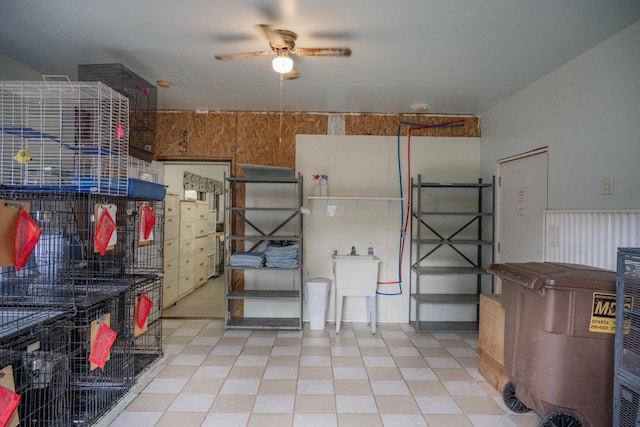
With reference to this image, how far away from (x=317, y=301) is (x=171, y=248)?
2305 mm

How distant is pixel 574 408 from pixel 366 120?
133 inches

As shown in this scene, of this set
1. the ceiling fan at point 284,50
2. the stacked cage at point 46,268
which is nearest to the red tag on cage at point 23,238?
the stacked cage at point 46,268

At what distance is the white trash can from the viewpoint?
3.99 metres

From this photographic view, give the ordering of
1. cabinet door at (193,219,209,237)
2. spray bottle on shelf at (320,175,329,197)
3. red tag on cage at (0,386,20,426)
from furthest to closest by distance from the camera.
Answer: cabinet door at (193,219,209,237)
spray bottle on shelf at (320,175,329,197)
red tag on cage at (0,386,20,426)

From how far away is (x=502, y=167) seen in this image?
12.9 ft

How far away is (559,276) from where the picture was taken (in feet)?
6.70

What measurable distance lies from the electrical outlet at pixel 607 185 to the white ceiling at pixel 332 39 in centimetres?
97

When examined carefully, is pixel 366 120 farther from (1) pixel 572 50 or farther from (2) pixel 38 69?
(2) pixel 38 69

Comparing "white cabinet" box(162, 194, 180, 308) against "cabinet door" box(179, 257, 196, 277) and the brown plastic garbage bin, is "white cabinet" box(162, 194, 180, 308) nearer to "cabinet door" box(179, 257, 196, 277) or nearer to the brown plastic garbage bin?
"cabinet door" box(179, 257, 196, 277)

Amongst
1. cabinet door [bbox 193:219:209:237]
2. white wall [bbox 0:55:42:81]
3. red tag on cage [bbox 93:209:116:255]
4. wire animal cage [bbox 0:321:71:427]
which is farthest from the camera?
cabinet door [bbox 193:219:209:237]

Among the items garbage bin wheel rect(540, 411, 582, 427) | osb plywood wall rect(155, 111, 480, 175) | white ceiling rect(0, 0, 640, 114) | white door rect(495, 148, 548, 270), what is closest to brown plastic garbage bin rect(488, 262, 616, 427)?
garbage bin wheel rect(540, 411, 582, 427)

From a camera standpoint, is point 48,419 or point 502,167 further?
point 502,167

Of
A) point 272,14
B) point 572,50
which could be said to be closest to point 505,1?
point 572,50

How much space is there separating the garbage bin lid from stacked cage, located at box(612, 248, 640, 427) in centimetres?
19
